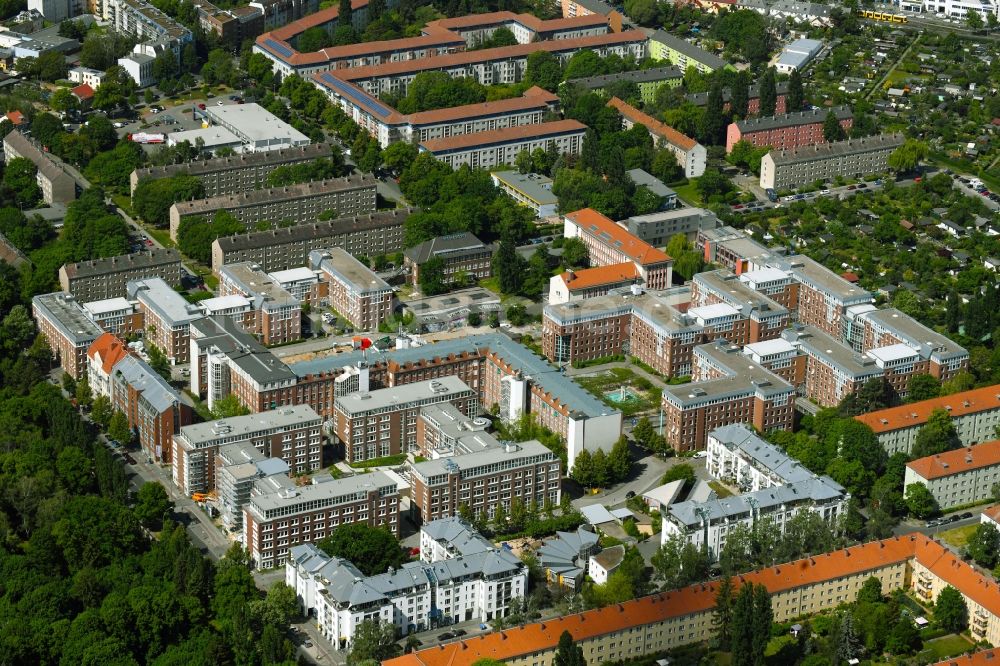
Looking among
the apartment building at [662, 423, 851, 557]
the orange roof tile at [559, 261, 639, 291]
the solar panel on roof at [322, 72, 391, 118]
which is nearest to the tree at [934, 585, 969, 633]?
the apartment building at [662, 423, 851, 557]

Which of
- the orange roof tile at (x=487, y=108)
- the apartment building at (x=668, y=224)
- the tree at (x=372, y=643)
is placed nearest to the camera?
the tree at (x=372, y=643)

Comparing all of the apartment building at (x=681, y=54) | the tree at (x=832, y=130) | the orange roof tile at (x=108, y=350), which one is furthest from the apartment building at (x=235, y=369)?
the apartment building at (x=681, y=54)

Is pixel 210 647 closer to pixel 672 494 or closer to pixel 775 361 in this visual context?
pixel 672 494

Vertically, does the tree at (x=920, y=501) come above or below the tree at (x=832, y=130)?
below

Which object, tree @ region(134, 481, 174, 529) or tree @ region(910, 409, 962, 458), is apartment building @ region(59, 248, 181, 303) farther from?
tree @ region(910, 409, 962, 458)

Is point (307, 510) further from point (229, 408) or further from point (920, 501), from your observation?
point (920, 501)

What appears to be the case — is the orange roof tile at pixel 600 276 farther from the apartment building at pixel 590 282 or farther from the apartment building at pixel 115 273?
the apartment building at pixel 115 273

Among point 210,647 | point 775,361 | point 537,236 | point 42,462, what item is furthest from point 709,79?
point 210,647
